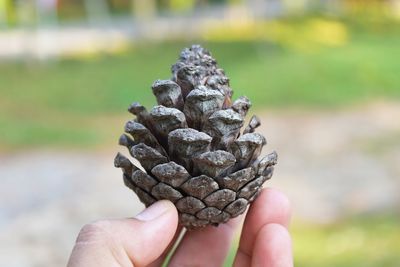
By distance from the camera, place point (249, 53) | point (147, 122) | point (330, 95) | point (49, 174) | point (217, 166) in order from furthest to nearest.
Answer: point (249, 53) → point (330, 95) → point (49, 174) → point (147, 122) → point (217, 166)

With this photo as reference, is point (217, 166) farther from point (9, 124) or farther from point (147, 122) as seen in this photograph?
point (9, 124)

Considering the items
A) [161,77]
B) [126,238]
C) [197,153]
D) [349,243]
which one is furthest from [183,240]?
[161,77]

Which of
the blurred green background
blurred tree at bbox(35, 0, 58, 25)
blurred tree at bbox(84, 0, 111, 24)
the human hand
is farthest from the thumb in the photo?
blurred tree at bbox(84, 0, 111, 24)

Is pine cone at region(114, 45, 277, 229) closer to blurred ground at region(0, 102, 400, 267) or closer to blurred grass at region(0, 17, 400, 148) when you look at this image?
blurred ground at region(0, 102, 400, 267)

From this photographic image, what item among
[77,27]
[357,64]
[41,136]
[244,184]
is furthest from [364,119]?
[77,27]

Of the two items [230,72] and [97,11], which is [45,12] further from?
[230,72]
